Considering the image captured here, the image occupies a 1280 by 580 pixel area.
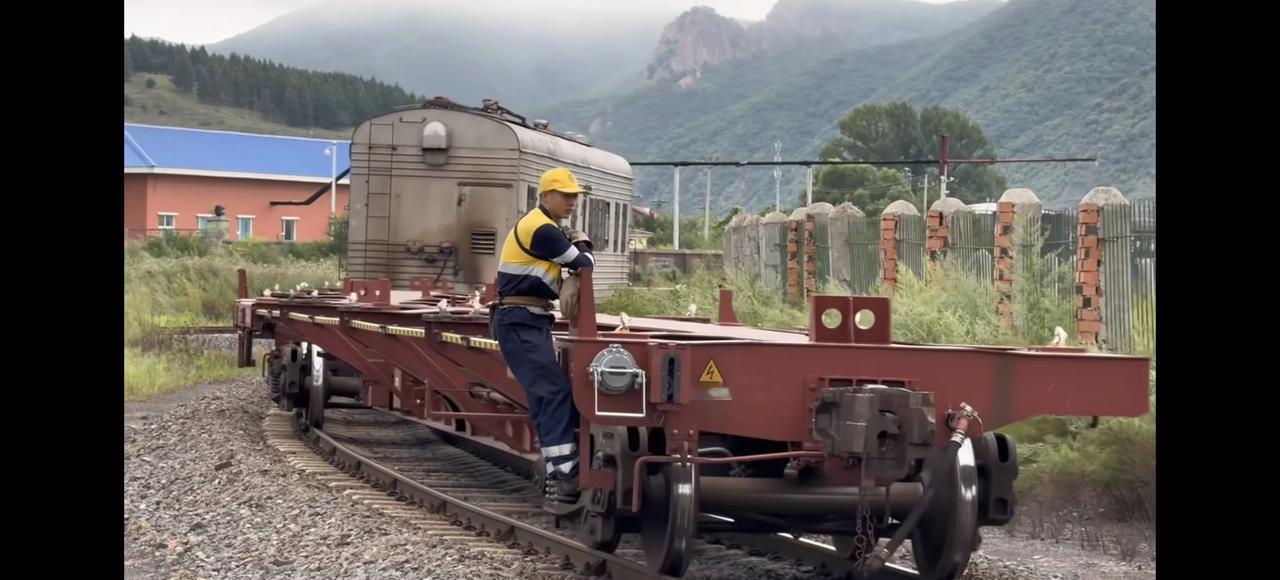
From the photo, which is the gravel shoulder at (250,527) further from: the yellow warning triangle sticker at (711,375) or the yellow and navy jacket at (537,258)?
Result: the yellow warning triangle sticker at (711,375)

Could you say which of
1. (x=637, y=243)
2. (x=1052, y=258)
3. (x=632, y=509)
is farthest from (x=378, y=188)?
(x=637, y=243)

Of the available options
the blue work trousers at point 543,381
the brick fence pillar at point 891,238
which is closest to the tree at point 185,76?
the brick fence pillar at point 891,238

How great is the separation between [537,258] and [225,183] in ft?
186

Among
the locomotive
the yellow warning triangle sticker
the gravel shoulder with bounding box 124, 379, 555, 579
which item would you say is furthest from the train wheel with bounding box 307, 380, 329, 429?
the yellow warning triangle sticker

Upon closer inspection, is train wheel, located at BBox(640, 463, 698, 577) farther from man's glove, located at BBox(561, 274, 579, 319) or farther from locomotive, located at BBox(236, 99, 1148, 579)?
man's glove, located at BBox(561, 274, 579, 319)

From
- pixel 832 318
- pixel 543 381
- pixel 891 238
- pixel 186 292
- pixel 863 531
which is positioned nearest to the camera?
pixel 863 531

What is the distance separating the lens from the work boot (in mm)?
6621

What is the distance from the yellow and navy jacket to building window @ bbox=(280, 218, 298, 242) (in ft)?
186

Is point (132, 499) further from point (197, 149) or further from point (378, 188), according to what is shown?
point (197, 149)

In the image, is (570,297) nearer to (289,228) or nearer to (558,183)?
(558,183)

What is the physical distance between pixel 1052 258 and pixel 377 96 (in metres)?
105

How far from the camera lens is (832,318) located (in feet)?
20.9

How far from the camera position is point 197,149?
65.2 meters

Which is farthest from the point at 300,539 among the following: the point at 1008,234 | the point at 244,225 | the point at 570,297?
the point at 244,225
